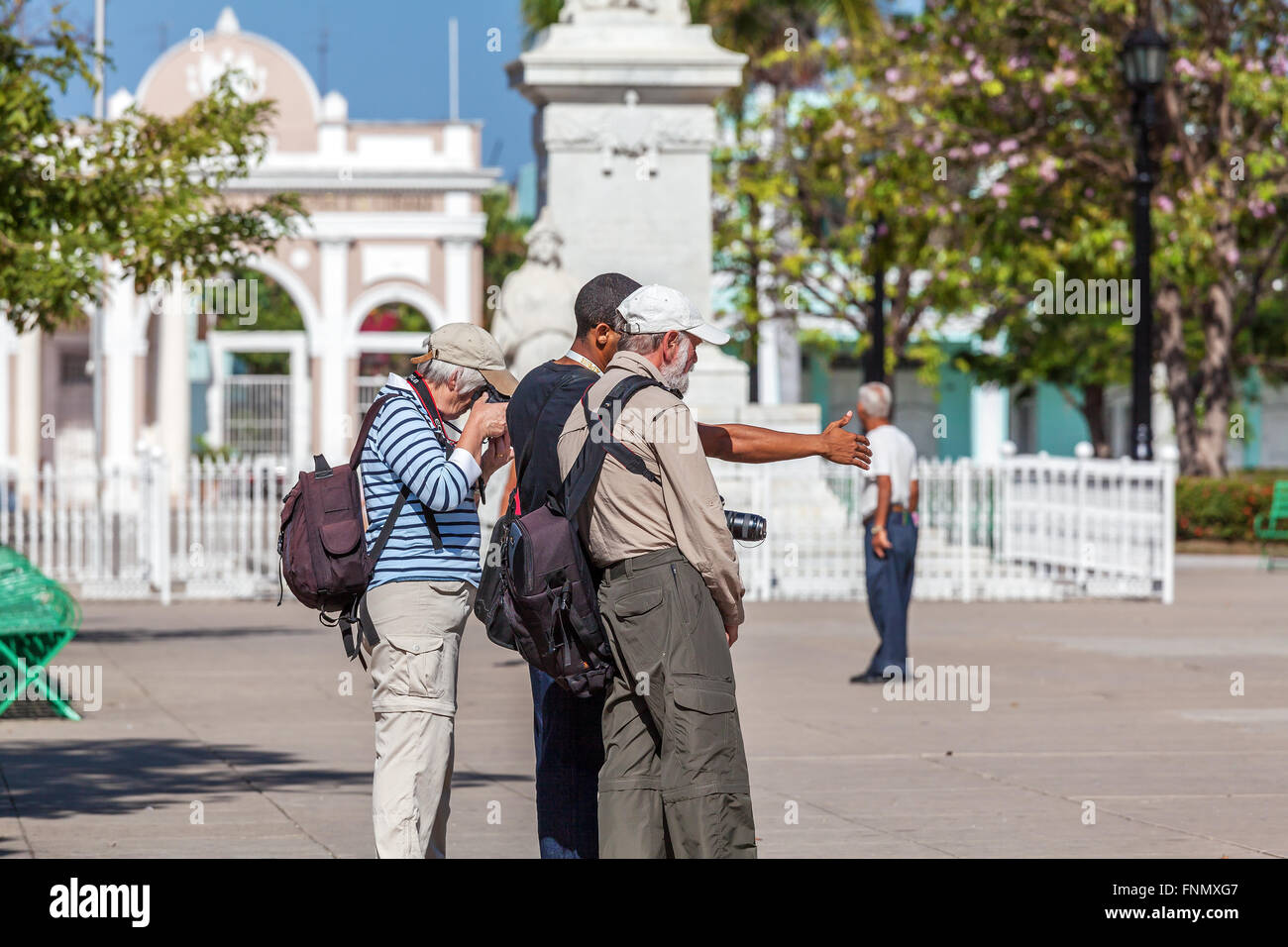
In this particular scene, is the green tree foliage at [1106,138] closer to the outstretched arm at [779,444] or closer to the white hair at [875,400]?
the white hair at [875,400]

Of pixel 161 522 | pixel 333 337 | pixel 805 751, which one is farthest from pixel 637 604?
pixel 333 337

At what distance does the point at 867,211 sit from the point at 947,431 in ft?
122

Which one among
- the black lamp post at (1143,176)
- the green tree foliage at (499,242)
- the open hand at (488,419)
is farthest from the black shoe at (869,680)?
the green tree foliage at (499,242)

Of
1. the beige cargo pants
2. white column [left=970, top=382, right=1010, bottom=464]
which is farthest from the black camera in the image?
white column [left=970, top=382, right=1010, bottom=464]

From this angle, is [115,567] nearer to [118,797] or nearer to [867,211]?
[867,211]

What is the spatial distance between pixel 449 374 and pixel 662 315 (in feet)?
3.05

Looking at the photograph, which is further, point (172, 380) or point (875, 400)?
point (172, 380)

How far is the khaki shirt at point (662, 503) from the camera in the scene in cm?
583

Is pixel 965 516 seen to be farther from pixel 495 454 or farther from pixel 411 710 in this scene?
pixel 411 710

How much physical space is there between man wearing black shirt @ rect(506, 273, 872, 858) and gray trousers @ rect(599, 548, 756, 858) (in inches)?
15.2

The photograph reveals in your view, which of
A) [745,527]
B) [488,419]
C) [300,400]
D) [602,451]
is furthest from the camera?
[300,400]

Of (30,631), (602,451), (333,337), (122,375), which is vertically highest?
(333,337)

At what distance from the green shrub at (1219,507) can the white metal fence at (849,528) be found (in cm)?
902

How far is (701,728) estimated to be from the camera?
578 centimetres
